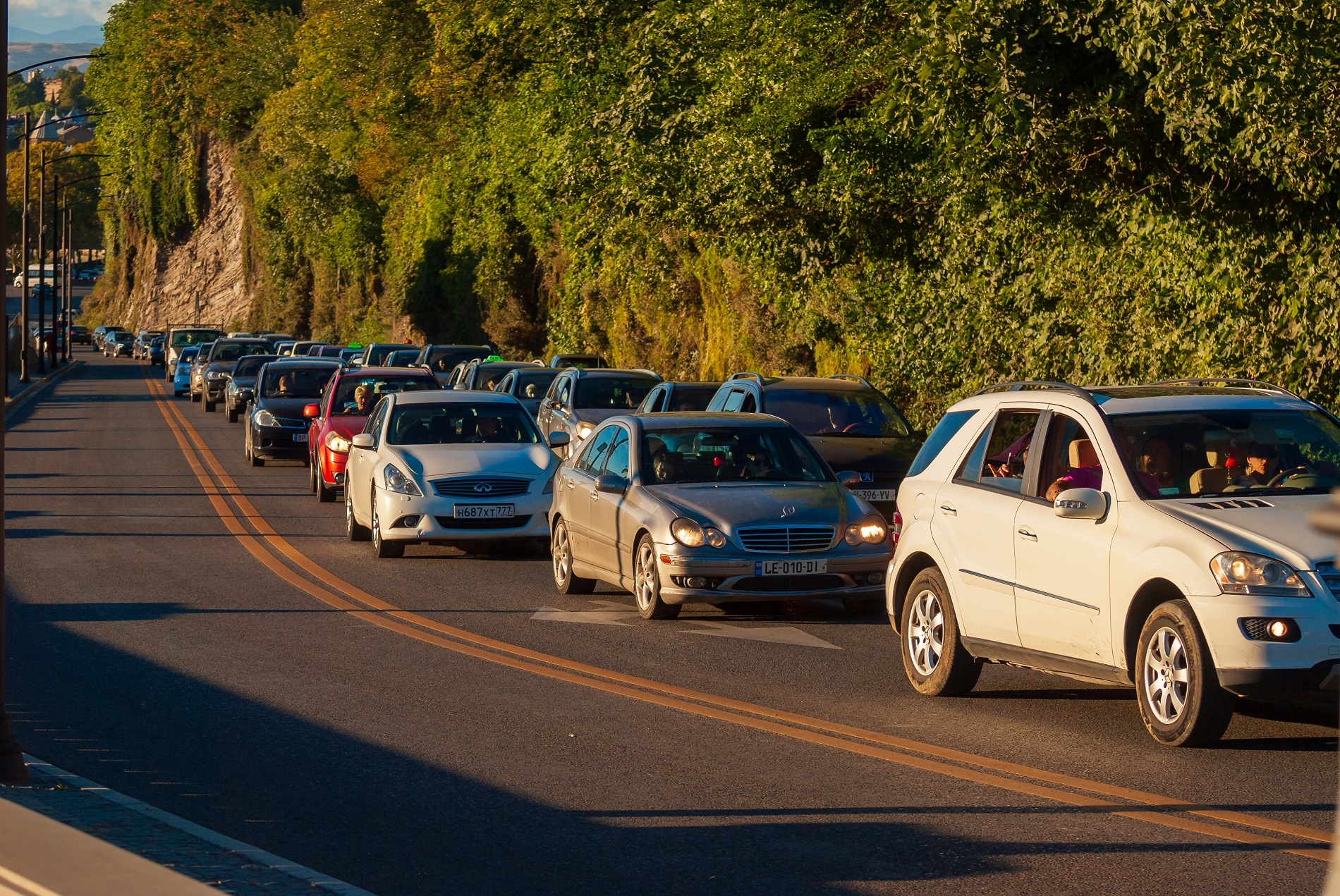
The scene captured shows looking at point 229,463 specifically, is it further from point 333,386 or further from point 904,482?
point 904,482

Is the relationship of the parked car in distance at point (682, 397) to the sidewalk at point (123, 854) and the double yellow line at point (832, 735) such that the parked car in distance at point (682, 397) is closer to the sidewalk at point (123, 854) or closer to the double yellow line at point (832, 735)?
the double yellow line at point (832, 735)

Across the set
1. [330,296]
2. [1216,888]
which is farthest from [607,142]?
[330,296]

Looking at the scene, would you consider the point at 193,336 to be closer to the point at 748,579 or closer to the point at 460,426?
the point at 460,426

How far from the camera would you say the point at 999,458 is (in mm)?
10266

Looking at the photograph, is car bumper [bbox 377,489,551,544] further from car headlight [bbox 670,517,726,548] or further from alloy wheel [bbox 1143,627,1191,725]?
alloy wheel [bbox 1143,627,1191,725]

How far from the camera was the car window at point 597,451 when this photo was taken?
14719 millimetres

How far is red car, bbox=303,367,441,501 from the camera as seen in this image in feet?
75.6

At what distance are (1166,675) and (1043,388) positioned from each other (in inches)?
81.2

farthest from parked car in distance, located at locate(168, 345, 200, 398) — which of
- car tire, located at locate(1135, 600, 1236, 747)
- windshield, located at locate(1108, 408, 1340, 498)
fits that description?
car tire, located at locate(1135, 600, 1236, 747)

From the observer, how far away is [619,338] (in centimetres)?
4228

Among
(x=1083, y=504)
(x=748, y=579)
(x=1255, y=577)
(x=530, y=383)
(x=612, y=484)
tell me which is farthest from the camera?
(x=530, y=383)

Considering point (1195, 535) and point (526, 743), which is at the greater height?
point (1195, 535)

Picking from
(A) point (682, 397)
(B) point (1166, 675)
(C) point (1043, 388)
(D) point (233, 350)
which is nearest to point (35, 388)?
(D) point (233, 350)

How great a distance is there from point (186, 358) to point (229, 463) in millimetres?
31386
